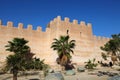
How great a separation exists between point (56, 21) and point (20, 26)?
583cm

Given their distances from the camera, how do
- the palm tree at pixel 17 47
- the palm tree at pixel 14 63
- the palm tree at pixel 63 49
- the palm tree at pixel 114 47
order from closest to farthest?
the palm tree at pixel 14 63 → the palm tree at pixel 17 47 → the palm tree at pixel 63 49 → the palm tree at pixel 114 47

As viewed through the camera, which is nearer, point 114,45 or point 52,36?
point 52,36

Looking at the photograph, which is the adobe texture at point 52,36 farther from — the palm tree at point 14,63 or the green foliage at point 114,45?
the palm tree at point 14,63

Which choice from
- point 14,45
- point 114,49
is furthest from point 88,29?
point 14,45

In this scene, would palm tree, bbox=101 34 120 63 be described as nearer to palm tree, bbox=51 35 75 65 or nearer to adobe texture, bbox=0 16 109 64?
adobe texture, bbox=0 16 109 64

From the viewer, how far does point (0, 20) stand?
3034 cm

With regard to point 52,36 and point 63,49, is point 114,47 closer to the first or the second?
point 63,49

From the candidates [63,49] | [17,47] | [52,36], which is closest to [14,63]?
[17,47]

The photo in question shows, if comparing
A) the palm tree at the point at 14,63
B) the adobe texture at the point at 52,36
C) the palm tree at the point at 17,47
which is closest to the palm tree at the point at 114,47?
the adobe texture at the point at 52,36

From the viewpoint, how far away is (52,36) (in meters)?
33.2

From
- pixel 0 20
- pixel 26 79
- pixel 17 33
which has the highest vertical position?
pixel 0 20

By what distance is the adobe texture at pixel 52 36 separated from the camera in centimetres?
3048

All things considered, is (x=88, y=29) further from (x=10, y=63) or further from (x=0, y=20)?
(x=10, y=63)

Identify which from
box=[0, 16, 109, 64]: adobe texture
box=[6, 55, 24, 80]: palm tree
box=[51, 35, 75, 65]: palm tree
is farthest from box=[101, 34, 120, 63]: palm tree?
box=[6, 55, 24, 80]: palm tree
